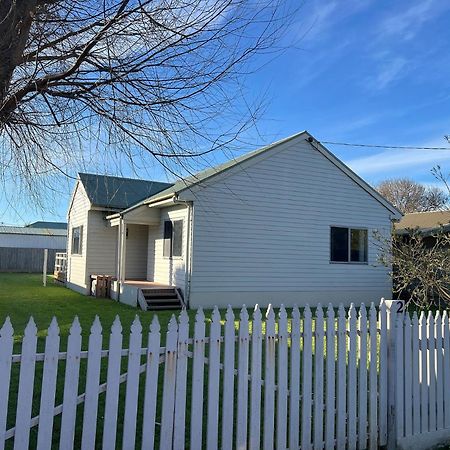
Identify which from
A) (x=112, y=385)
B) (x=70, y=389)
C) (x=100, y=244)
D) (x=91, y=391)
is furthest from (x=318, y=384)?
(x=100, y=244)

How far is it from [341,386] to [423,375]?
1.03 metres

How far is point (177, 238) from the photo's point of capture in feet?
48.1

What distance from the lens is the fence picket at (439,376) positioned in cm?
457

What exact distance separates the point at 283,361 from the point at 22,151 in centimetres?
331

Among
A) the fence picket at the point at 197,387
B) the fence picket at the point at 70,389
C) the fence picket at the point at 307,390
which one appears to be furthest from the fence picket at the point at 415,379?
the fence picket at the point at 70,389

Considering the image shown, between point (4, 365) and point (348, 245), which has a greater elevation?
point (348, 245)

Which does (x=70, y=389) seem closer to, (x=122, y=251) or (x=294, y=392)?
(x=294, y=392)

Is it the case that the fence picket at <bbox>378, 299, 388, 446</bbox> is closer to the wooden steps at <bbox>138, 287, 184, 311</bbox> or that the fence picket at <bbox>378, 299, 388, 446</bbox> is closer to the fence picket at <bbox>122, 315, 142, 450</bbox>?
the fence picket at <bbox>122, 315, 142, 450</bbox>

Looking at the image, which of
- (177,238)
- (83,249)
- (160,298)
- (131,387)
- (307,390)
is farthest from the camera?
(83,249)

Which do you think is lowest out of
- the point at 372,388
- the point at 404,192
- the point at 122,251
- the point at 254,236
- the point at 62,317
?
the point at 62,317

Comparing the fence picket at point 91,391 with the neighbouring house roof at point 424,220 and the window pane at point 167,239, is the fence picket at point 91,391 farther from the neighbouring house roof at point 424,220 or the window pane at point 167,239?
the neighbouring house roof at point 424,220

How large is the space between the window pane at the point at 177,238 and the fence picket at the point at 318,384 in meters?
10.6

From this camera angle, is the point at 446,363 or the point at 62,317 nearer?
the point at 446,363

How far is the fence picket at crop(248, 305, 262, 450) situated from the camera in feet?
11.6
